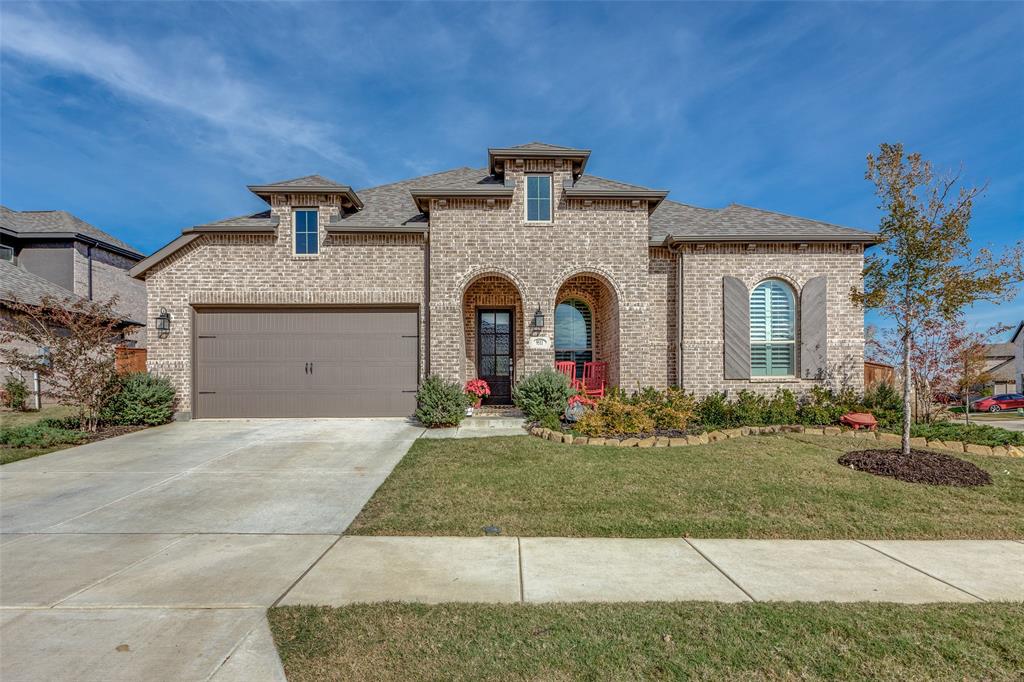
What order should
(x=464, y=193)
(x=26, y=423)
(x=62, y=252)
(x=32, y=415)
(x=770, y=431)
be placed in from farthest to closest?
1. (x=62, y=252)
2. (x=32, y=415)
3. (x=464, y=193)
4. (x=26, y=423)
5. (x=770, y=431)

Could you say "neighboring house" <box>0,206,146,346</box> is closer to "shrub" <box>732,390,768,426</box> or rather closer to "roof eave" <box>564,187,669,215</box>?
"roof eave" <box>564,187,669,215</box>

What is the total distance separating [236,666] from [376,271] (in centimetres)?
1001

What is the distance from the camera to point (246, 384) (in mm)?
11820

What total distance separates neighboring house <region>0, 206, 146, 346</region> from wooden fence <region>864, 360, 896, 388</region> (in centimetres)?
2370

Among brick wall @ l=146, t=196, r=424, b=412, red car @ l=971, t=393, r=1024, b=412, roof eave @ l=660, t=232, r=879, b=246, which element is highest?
roof eave @ l=660, t=232, r=879, b=246

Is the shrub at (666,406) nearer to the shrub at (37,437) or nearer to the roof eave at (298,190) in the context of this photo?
the roof eave at (298,190)

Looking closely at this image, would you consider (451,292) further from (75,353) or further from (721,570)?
(721,570)

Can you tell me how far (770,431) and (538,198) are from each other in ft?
23.7

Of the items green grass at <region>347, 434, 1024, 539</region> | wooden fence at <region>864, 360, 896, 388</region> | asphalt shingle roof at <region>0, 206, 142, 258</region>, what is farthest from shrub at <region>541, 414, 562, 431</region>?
asphalt shingle roof at <region>0, 206, 142, 258</region>

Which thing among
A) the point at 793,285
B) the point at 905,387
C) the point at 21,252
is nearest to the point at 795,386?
the point at 793,285

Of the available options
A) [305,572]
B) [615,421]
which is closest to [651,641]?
[305,572]

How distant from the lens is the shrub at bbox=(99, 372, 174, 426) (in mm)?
10719

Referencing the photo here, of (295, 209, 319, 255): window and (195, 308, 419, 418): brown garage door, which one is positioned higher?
(295, 209, 319, 255): window

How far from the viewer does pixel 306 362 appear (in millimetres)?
11844
